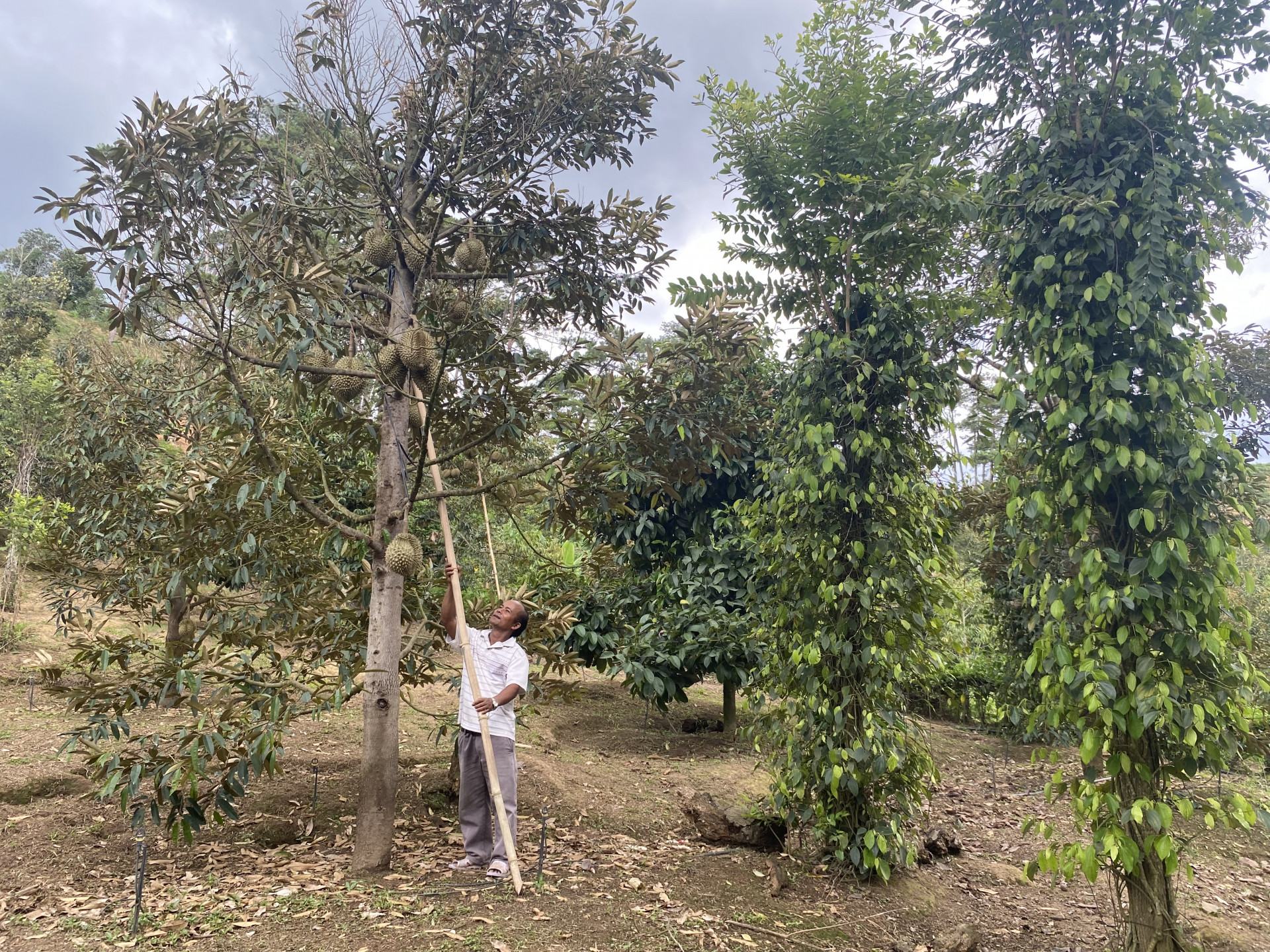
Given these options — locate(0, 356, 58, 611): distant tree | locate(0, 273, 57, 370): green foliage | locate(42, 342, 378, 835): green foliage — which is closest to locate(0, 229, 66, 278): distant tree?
locate(0, 273, 57, 370): green foliage

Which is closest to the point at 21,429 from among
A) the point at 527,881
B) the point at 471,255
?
the point at 471,255

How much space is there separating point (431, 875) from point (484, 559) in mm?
7385

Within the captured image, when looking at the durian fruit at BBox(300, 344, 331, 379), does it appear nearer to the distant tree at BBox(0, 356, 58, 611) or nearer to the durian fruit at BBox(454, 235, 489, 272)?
the durian fruit at BBox(454, 235, 489, 272)

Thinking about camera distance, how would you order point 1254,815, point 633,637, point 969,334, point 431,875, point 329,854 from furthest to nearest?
1. point 633,637
2. point 969,334
3. point 329,854
4. point 431,875
5. point 1254,815

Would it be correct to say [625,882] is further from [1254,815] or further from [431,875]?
[1254,815]

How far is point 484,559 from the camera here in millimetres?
11211

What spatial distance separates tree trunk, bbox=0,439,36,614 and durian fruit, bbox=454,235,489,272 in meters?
7.56

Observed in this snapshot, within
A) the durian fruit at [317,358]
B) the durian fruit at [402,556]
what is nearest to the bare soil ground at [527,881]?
the durian fruit at [402,556]

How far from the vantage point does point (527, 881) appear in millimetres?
3982

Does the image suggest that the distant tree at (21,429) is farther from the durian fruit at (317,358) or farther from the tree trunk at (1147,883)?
the tree trunk at (1147,883)

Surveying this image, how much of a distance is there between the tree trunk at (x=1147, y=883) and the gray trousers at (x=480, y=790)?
2.91m

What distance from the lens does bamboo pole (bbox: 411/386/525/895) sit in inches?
141

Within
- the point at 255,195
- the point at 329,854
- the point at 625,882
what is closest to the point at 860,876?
the point at 625,882

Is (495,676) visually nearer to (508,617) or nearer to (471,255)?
(508,617)
